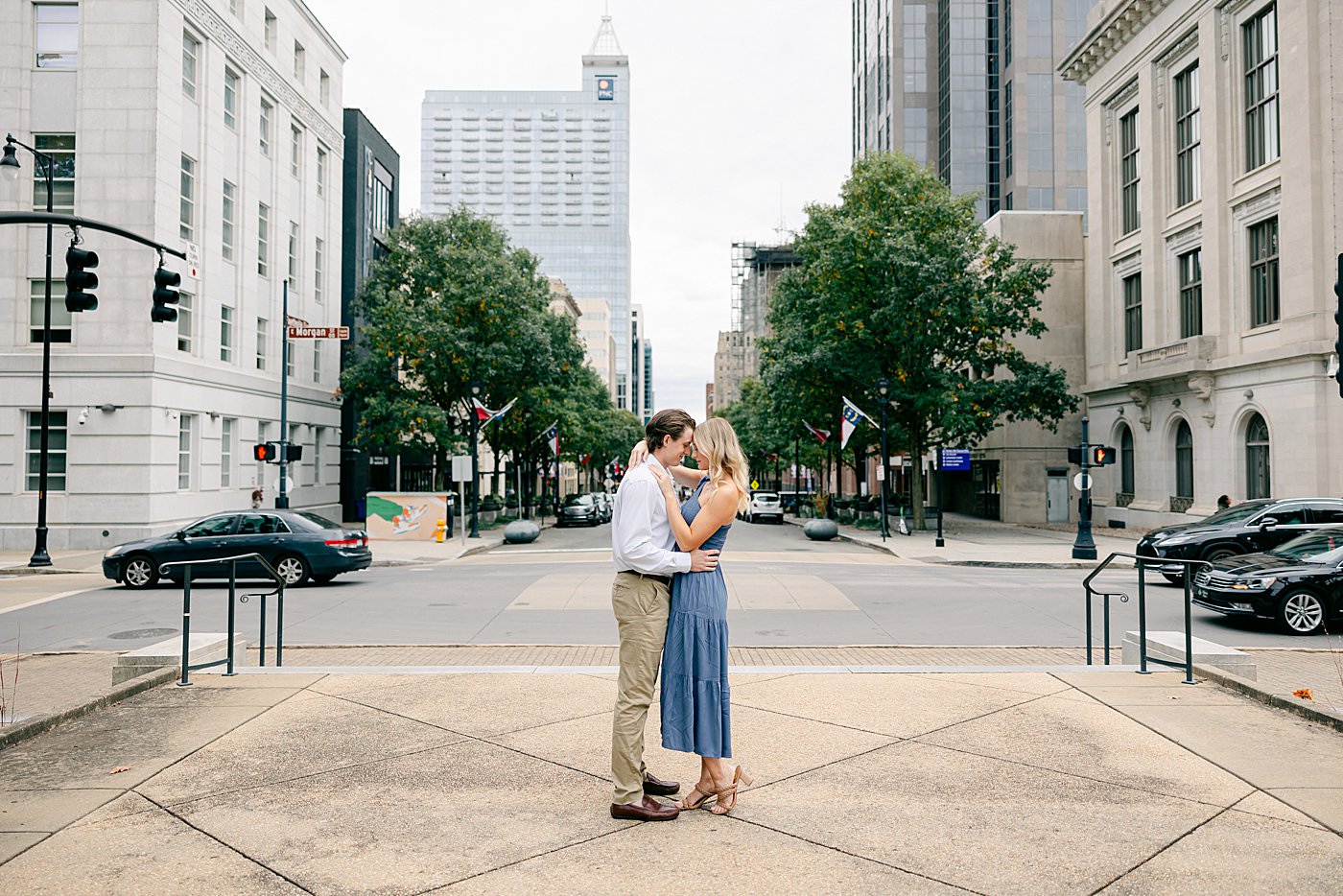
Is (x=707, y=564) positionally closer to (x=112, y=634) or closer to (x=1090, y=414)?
(x=112, y=634)

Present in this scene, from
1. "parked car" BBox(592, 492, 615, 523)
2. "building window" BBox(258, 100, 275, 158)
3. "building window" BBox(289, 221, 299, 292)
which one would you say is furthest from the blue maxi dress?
"parked car" BBox(592, 492, 615, 523)

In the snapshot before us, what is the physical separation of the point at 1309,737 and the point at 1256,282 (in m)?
29.9

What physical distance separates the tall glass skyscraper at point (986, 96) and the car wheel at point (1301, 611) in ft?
192

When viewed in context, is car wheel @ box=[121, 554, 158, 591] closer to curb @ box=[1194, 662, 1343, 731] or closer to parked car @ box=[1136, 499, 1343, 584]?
curb @ box=[1194, 662, 1343, 731]

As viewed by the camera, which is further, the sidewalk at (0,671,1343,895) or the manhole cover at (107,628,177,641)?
the manhole cover at (107,628,177,641)

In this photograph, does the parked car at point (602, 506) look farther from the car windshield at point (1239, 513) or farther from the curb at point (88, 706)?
the curb at point (88, 706)

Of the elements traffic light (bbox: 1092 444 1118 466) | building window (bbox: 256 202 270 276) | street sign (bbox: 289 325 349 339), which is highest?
building window (bbox: 256 202 270 276)

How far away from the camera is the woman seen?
482 centimetres

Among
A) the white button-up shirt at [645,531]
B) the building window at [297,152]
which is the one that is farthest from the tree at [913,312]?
the white button-up shirt at [645,531]

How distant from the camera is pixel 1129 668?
8.81 metres

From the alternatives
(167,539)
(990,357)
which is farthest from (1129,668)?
(990,357)

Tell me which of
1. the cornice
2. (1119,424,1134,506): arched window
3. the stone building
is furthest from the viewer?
(1119,424,1134,506): arched window

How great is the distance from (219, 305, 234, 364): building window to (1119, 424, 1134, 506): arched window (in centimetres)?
3369

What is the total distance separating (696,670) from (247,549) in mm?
15378
